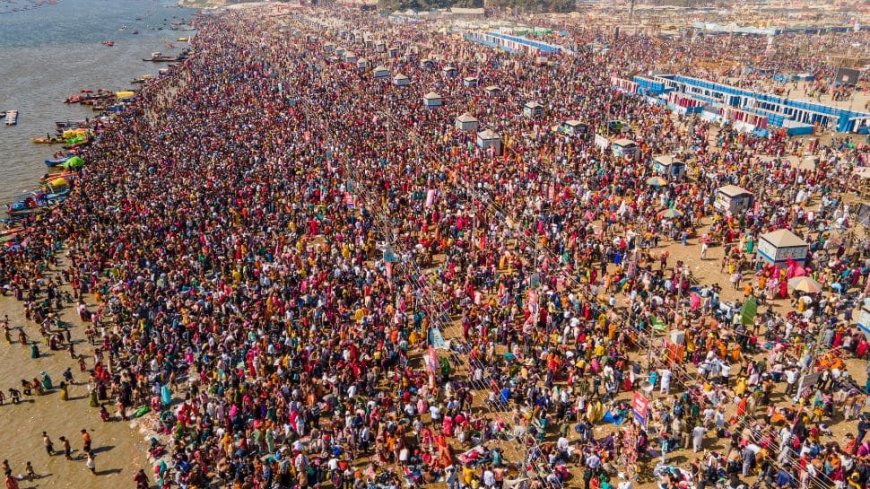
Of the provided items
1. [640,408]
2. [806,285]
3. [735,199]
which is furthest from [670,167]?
[640,408]

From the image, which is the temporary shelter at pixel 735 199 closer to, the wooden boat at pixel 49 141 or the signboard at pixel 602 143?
the signboard at pixel 602 143

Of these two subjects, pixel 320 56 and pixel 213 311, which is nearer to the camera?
pixel 213 311

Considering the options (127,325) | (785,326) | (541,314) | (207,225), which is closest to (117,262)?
(207,225)

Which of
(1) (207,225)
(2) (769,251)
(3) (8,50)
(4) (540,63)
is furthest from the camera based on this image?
(3) (8,50)

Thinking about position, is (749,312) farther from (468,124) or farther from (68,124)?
(68,124)

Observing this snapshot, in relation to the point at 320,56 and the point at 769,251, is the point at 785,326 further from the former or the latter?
the point at 320,56

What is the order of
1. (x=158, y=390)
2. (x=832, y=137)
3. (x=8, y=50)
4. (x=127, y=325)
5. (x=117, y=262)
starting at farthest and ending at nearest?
(x=8, y=50) < (x=832, y=137) < (x=117, y=262) < (x=127, y=325) < (x=158, y=390)

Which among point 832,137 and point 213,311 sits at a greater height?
point 832,137

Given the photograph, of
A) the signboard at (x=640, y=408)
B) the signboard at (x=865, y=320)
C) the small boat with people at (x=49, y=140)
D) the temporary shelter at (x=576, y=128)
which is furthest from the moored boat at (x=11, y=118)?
the signboard at (x=865, y=320)
